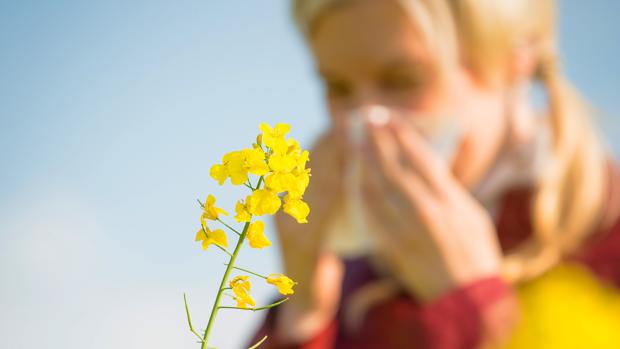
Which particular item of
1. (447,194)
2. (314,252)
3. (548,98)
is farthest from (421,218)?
(548,98)

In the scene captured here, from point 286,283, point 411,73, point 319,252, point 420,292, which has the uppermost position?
point 411,73

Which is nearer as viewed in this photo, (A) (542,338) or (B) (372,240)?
(A) (542,338)

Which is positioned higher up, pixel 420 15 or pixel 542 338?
pixel 420 15

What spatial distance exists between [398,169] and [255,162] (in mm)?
585

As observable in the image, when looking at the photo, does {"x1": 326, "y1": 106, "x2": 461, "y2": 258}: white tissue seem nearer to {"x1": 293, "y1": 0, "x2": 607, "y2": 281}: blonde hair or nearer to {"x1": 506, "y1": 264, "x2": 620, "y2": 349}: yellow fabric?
{"x1": 293, "y1": 0, "x2": 607, "y2": 281}: blonde hair

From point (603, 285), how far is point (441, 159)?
22 cm

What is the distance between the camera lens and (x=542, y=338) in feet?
2.17

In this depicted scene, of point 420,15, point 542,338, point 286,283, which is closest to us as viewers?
point 286,283

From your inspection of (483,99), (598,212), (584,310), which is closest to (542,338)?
(584,310)

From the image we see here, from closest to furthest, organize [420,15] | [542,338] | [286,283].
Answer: [286,283] < [542,338] < [420,15]

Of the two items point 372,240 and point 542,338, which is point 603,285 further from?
point 372,240

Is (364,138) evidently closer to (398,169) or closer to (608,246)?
(398,169)

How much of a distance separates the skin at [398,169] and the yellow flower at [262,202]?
1.80ft

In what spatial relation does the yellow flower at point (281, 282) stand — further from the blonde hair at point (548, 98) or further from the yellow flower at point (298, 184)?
the blonde hair at point (548, 98)
